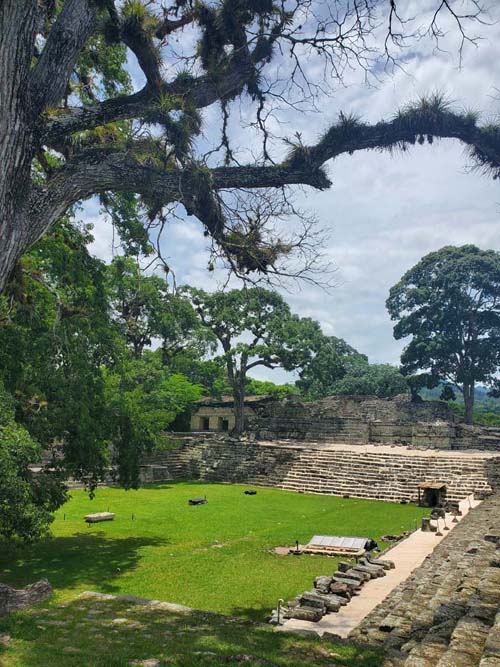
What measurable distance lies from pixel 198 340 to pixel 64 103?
3085cm

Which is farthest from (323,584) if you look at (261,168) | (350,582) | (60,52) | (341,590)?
(60,52)

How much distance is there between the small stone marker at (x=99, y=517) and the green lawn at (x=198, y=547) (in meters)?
0.35

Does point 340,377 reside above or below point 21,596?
above

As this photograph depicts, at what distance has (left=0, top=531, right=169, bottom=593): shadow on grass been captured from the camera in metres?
10.3

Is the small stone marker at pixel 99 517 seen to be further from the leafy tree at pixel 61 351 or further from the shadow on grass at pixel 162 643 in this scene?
the shadow on grass at pixel 162 643

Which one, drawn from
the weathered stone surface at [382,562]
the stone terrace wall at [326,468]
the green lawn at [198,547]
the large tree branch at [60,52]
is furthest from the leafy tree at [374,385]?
the large tree branch at [60,52]

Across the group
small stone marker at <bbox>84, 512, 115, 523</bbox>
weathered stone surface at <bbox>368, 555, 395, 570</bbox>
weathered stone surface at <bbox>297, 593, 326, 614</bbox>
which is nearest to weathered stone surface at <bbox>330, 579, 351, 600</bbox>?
weathered stone surface at <bbox>297, 593, 326, 614</bbox>

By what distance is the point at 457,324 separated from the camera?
41.8m

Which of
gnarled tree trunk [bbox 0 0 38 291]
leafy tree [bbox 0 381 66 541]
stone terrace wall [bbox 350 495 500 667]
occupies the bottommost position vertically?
stone terrace wall [bbox 350 495 500 667]

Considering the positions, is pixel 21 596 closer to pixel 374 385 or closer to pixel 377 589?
pixel 377 589

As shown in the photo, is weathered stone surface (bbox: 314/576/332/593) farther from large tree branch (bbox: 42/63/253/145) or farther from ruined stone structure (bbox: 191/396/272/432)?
ruined stone structure (bbox: 191/396/272/432)

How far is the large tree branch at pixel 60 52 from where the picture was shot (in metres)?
7.04

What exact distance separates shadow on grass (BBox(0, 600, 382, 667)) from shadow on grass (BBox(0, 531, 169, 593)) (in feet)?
8.68

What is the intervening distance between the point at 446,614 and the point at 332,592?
4123 mm
